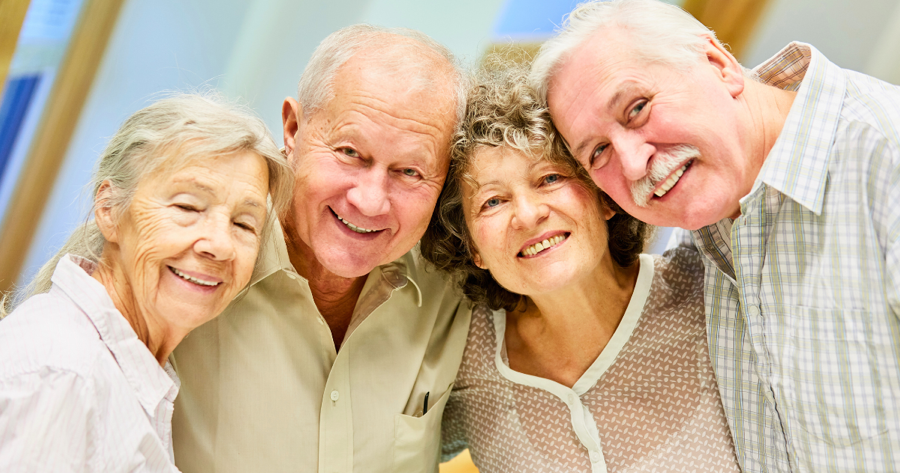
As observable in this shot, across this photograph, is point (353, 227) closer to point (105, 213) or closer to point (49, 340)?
point (105, 213)

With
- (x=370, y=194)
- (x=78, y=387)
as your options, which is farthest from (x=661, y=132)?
(x=78, y=387)

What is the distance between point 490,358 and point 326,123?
0.84 meters

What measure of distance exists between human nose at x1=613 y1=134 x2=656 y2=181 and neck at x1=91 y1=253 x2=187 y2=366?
43.8 inches

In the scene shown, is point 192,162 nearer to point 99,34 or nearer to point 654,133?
point 654,133

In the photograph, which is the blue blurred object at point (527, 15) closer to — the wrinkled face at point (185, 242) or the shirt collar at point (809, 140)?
the shirt collar at point (809, 140)

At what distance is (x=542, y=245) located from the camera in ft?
5.75

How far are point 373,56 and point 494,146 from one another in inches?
15.7

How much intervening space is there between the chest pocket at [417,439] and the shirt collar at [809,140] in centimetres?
109

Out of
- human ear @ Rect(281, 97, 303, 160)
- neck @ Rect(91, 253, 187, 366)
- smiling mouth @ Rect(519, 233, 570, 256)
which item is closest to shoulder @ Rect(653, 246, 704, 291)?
smiling mouth @ Rect(519, 233, 570, 256)

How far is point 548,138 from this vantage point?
1755 millimetres

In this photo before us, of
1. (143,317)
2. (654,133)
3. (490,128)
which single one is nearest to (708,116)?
(654,133)

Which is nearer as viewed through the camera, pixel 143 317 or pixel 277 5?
pixel 143 317

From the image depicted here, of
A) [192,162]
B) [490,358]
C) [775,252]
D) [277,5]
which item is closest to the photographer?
[192,162]

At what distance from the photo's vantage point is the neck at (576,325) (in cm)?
191
